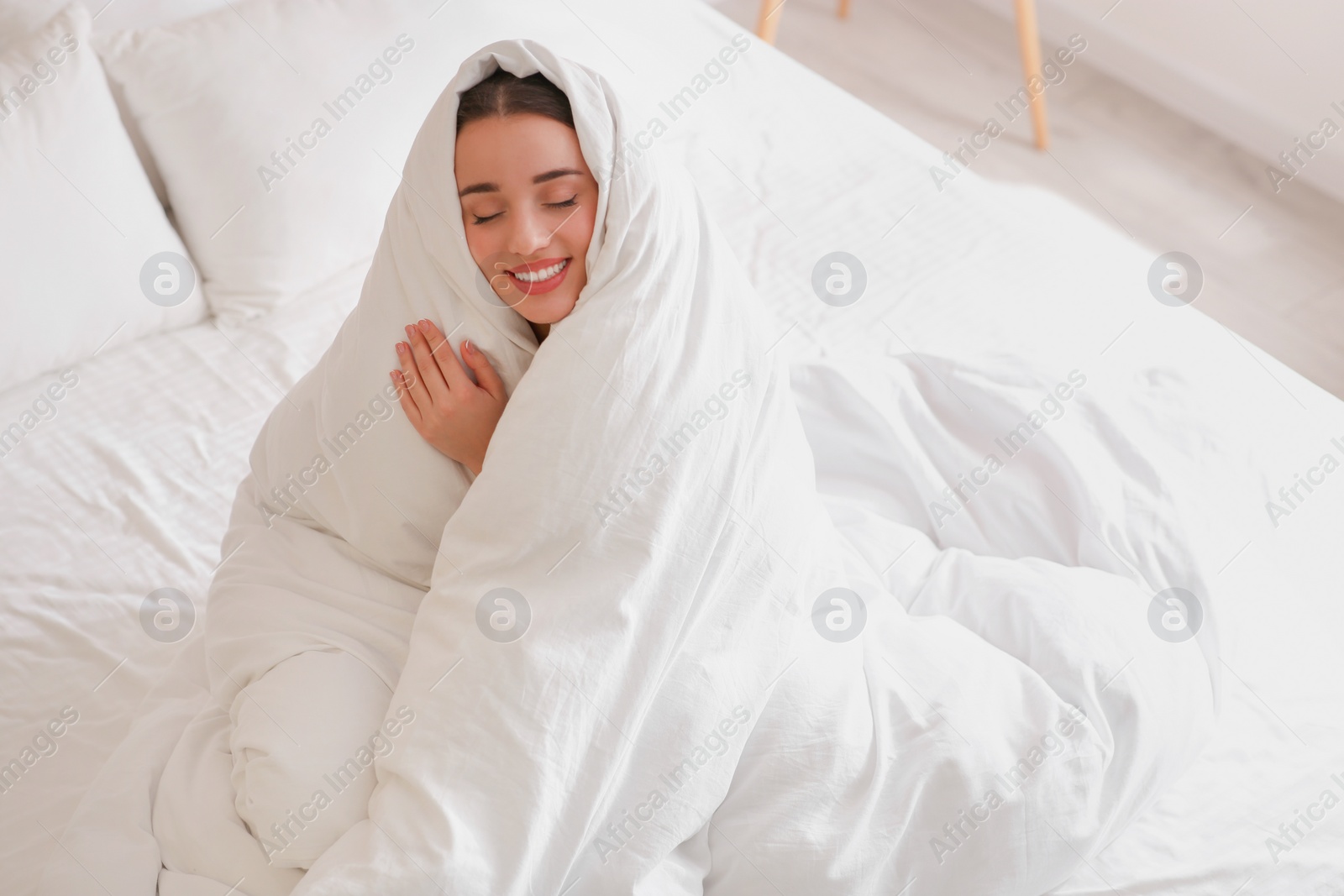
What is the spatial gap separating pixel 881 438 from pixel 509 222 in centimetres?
59

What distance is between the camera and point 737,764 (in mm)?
1066

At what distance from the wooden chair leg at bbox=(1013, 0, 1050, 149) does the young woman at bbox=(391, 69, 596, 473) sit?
2.13m

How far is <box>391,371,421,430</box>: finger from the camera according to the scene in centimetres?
116

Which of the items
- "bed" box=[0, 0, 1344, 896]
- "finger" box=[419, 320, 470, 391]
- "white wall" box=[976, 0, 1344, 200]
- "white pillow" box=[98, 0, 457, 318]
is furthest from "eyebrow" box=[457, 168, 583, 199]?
"white wall" box=[976, 0, 1344, 200]

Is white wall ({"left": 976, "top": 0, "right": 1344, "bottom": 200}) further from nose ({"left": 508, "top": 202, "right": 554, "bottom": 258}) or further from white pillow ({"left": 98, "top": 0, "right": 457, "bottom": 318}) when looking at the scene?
nose ({"left": 508, "top": 202, "right": 554, "bottom": 258})

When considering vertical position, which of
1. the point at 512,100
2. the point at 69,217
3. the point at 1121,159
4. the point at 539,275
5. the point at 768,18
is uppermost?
the point at 1121,159

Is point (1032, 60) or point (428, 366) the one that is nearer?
point (428, 366)

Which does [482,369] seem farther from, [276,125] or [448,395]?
[276,125]

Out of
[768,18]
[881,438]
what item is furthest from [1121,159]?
[881,438]

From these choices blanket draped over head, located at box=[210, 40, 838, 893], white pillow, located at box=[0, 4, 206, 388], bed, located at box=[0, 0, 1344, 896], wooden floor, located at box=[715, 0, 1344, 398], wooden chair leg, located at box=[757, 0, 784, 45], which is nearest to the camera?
blanket draped over head, located at box=[210, 40, 838, 893]

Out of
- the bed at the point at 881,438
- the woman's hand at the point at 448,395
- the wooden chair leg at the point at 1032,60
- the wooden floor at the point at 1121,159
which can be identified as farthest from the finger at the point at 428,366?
the wooden chair leg at the point at 1032,60

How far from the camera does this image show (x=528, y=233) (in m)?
1.09

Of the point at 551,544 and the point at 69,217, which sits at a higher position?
the point at 551,544

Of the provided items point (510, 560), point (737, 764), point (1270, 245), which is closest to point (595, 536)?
point (510, 560)
